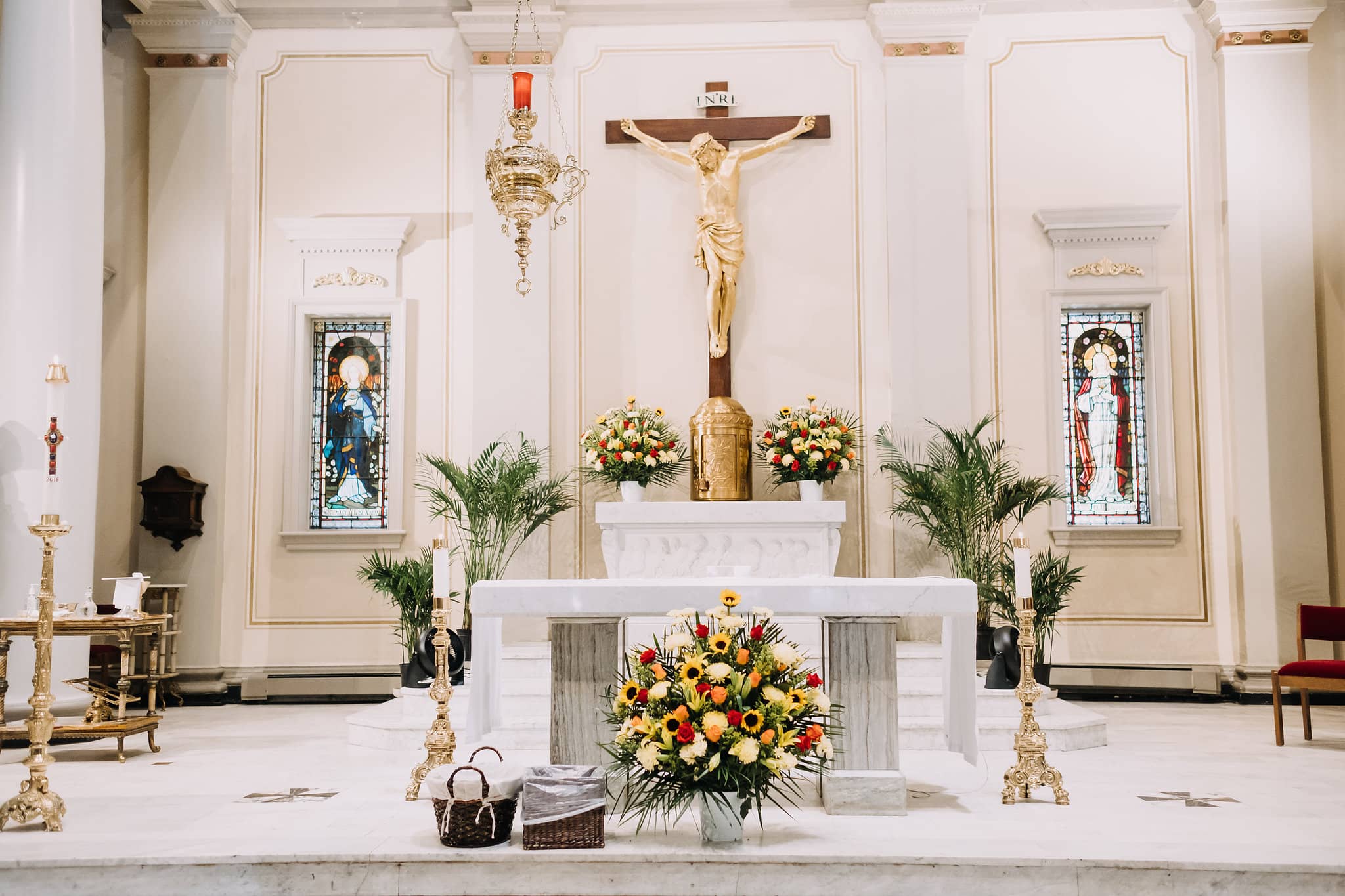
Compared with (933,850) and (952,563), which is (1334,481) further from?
(933,850)

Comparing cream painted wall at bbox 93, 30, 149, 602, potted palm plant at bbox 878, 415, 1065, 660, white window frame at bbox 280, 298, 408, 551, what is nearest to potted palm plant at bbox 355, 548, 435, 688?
white window frame at bbox 280, 298, 408, 551

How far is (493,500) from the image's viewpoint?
27.8 ft

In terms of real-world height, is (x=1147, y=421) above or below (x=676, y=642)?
above

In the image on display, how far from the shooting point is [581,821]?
12.9 ft

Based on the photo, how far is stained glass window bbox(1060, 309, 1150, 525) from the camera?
917cm

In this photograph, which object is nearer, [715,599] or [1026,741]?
[715,599]

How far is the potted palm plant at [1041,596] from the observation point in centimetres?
783

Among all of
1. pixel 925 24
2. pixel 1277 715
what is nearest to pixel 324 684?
pixel 1277 715

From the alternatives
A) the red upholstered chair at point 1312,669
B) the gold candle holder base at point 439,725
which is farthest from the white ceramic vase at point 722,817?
the red upholstered chair at point 1312,669

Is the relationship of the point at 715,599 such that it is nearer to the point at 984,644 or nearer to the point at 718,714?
the point at 718,714

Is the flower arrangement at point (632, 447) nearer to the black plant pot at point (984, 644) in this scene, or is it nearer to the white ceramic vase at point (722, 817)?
the black plant pot at point (984, 644)

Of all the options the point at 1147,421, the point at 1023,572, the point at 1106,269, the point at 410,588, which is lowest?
the point at 410,588

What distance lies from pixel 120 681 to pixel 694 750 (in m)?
4.29

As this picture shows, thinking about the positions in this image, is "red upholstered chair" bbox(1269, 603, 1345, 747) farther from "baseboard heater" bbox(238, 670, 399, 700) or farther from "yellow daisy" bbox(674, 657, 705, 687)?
"baseboard heater" bbox(238, 670, 399, 700)
